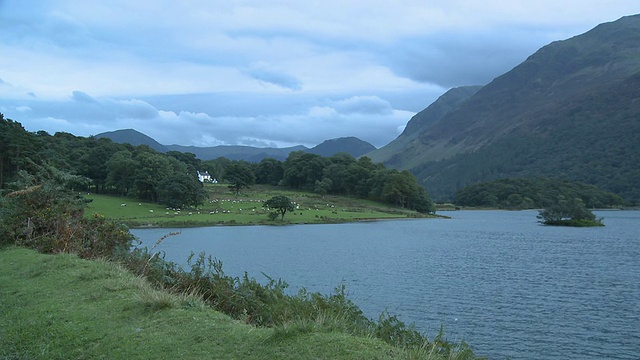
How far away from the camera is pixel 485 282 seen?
1345 inches

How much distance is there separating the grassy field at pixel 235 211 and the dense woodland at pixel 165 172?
398 centimetres

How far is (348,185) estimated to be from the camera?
15075 centimetres

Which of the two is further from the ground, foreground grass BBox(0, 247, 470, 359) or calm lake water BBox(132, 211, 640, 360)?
foreground grass BBox(0, 247, 470, 359)

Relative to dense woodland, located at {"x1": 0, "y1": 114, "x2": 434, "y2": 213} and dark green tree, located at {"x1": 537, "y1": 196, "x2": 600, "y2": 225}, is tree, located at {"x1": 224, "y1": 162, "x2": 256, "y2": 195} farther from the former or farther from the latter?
dark green tree, located at {"x1": 537, "y1": 196, "x2": 600, "y2": 225}

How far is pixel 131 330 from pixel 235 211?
303 feet

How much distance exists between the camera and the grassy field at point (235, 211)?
8500 cm

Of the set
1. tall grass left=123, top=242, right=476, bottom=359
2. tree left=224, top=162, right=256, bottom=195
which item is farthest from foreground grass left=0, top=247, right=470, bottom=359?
tree left=224, top=162, right=256, bottom=195

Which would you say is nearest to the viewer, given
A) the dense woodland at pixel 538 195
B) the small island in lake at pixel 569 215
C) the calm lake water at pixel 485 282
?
the calm lake water at pixel 485 282

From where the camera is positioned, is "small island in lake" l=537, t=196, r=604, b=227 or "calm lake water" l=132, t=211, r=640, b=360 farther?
"small island in lake" l=537, t=196, r=604, b=227

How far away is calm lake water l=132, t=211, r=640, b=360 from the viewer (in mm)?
21547

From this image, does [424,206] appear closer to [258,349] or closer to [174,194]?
[174,194]

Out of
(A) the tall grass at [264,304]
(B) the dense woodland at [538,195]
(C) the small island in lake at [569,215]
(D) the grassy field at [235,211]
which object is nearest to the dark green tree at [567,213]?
(C) the small island in lake at [569,215]

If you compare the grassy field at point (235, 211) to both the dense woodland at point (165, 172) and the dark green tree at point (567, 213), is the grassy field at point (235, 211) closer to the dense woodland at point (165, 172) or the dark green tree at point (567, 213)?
the dense woodland at point (165, 172)

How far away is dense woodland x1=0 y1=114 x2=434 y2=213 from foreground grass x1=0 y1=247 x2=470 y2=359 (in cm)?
4838
